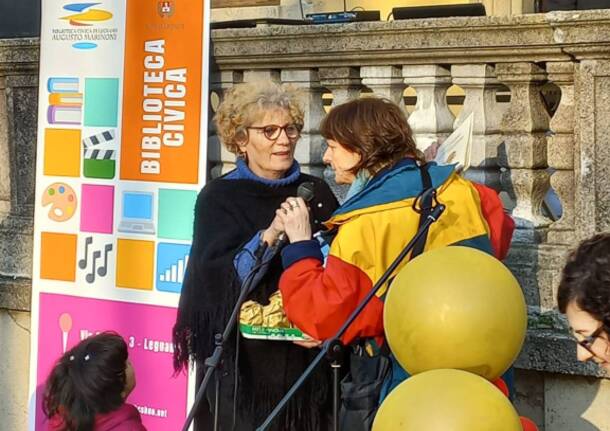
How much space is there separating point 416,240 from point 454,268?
305mm

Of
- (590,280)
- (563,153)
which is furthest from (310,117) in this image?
(590,280)

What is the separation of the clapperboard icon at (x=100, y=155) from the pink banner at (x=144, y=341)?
0.55m

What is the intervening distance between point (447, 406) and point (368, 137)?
102cm

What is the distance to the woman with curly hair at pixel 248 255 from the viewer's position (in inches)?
178

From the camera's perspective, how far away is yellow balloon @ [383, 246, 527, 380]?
11.3ft

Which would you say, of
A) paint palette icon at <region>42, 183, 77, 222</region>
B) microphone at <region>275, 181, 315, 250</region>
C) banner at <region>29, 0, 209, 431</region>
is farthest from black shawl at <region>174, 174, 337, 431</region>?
paint palette icon at <region>42, 183, 77, 222</region>

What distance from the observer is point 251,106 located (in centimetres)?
459

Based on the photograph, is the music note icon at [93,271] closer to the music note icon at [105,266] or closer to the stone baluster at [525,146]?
the music note icon at [105,266]

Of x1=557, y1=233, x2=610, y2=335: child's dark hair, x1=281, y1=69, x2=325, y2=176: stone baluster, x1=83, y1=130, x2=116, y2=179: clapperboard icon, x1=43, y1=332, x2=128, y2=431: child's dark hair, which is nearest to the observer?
x1=557, y1=233, x2=610, y2=335: child's dark hair

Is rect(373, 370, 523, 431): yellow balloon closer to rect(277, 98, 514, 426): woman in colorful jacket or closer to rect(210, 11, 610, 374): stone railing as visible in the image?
rect(277, 98, 514, 426): woman in colorful jacket

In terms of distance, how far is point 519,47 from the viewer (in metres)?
4.90

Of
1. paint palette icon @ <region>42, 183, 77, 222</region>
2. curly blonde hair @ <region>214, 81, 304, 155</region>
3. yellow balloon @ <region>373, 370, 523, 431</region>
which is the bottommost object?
yellow balloon @ <region>373, 370, 523, 431</region>

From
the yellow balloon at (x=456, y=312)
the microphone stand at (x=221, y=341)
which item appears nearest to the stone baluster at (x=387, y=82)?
the microphone stand at (x=221, y=341)

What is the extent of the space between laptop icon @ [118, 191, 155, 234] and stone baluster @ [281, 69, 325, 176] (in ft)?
2.14
